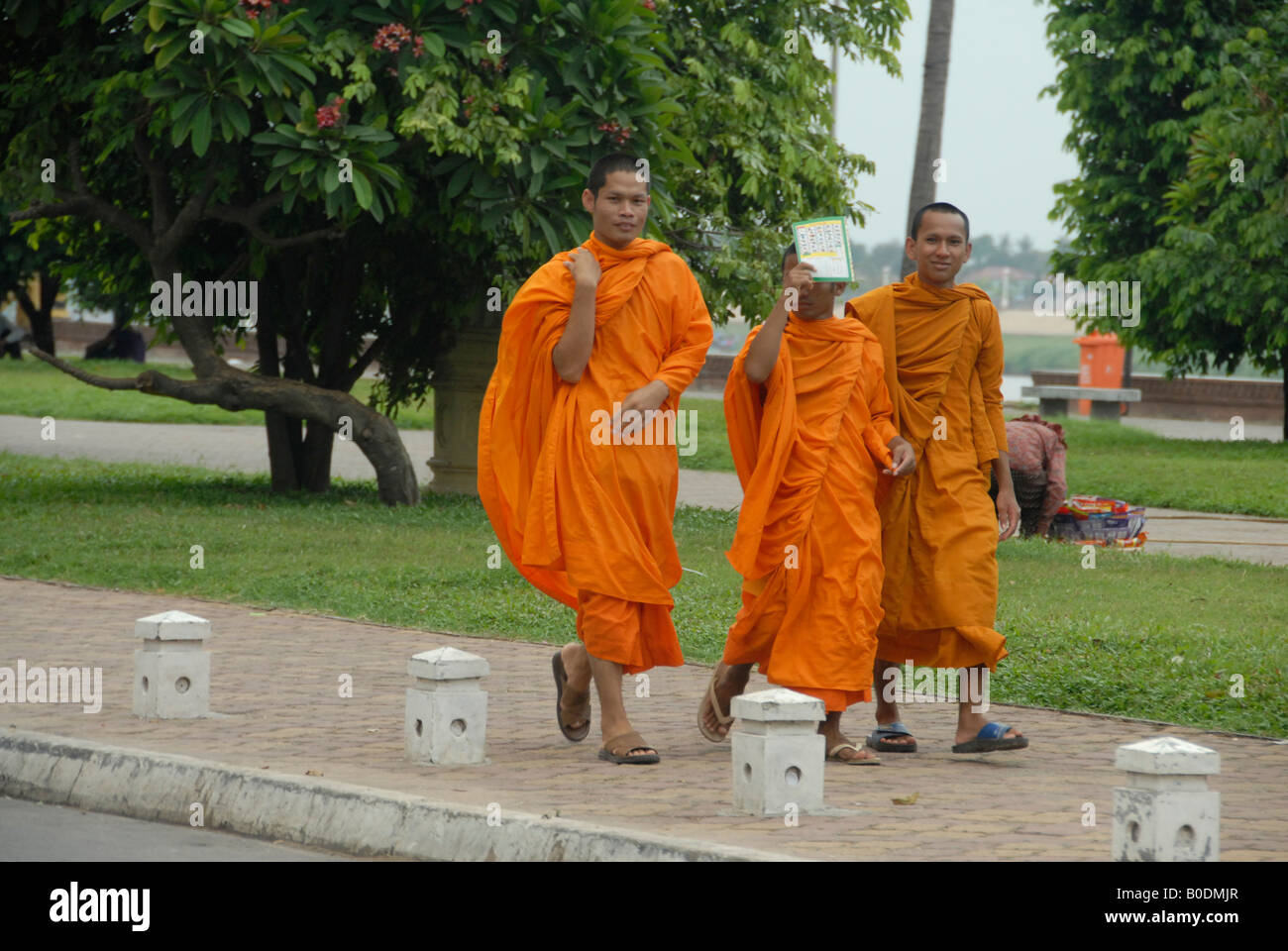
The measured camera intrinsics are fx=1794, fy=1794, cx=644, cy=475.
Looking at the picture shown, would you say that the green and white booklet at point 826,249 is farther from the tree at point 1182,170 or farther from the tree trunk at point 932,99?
the tree at point 1182,170

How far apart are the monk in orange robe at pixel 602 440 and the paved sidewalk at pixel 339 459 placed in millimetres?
8092

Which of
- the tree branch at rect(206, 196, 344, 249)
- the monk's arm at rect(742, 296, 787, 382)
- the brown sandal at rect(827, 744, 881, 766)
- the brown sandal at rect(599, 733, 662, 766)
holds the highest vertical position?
the tree branch at rect(206, 196, 344, 249)

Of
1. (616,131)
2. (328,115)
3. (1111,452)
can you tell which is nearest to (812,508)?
(328,115)

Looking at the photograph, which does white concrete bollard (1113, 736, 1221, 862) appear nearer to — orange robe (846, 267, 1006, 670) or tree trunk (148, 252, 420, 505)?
orange robe (846, 267, 1006, 670)

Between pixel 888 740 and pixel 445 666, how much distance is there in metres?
1.75

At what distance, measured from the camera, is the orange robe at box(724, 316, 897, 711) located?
20.6 ft

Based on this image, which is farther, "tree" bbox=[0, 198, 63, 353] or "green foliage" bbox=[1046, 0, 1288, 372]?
"tree" bbox=[0, 198, 63, 353]

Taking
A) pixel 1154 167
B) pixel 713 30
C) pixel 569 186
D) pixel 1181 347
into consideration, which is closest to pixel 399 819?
pixel 569 186

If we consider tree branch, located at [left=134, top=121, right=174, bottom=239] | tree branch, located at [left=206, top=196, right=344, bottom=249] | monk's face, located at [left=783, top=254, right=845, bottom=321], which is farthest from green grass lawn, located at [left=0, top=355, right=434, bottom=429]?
monk's face, located at [left=783, top=254, right=845, bottom=321]

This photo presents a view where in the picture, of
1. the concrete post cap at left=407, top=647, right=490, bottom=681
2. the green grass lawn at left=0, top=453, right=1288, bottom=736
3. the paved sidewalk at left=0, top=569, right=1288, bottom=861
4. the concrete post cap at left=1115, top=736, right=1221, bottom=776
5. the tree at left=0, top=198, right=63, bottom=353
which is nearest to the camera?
the concrete post cap at left=1115, top=736, right=1221, bottom=776

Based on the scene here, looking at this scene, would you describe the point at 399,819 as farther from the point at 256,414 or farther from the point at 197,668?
the point at 256,414

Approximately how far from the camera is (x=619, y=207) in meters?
6.44

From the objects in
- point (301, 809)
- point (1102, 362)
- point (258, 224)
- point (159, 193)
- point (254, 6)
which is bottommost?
point (301, 809)

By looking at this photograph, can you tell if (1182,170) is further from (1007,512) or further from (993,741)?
(993,741)
